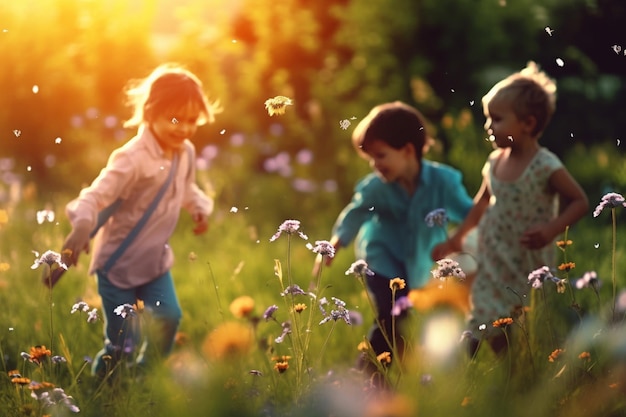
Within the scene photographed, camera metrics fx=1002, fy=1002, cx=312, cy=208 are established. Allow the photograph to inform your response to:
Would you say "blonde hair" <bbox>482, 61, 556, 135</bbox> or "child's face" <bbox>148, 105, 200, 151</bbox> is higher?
"child's face" <bbox>148, 105, 200, 151</bbox>

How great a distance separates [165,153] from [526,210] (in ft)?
4.77

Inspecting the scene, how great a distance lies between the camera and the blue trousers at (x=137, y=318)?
3748mm

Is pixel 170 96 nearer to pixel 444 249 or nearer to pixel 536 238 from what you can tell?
pixel 444 249

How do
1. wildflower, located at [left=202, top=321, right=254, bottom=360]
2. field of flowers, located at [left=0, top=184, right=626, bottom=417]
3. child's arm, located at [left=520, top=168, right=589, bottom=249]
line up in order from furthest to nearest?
child's arm, located at [left=520, top=168, right=589, bottom=249], wildflower, located at [left=202, top=321, right=254, bottom=360], field of flowers, located at [left=0, top=184, right=626, bottom=417]

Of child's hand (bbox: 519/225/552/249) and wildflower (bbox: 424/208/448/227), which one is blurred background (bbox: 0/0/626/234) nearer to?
child's hand (bbox: 519/225/552/249)

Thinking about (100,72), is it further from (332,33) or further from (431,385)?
(431,385)

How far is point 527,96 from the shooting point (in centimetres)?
396

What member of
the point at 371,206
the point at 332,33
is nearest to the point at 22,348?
the point at 371,206

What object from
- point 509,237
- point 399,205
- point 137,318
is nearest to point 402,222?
point 399,205

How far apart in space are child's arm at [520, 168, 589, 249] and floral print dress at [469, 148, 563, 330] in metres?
0.12

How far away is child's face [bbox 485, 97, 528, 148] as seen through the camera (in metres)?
3.94

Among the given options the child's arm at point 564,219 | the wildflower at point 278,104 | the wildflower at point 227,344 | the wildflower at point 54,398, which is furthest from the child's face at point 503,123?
the wildflower at point 54,398

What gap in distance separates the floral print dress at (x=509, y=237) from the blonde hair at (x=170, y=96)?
1.22 metres

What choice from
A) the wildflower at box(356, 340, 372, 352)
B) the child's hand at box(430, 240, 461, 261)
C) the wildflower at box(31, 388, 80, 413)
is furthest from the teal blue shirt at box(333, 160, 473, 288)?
the wildflower at box(31, 388, 80, 413)
